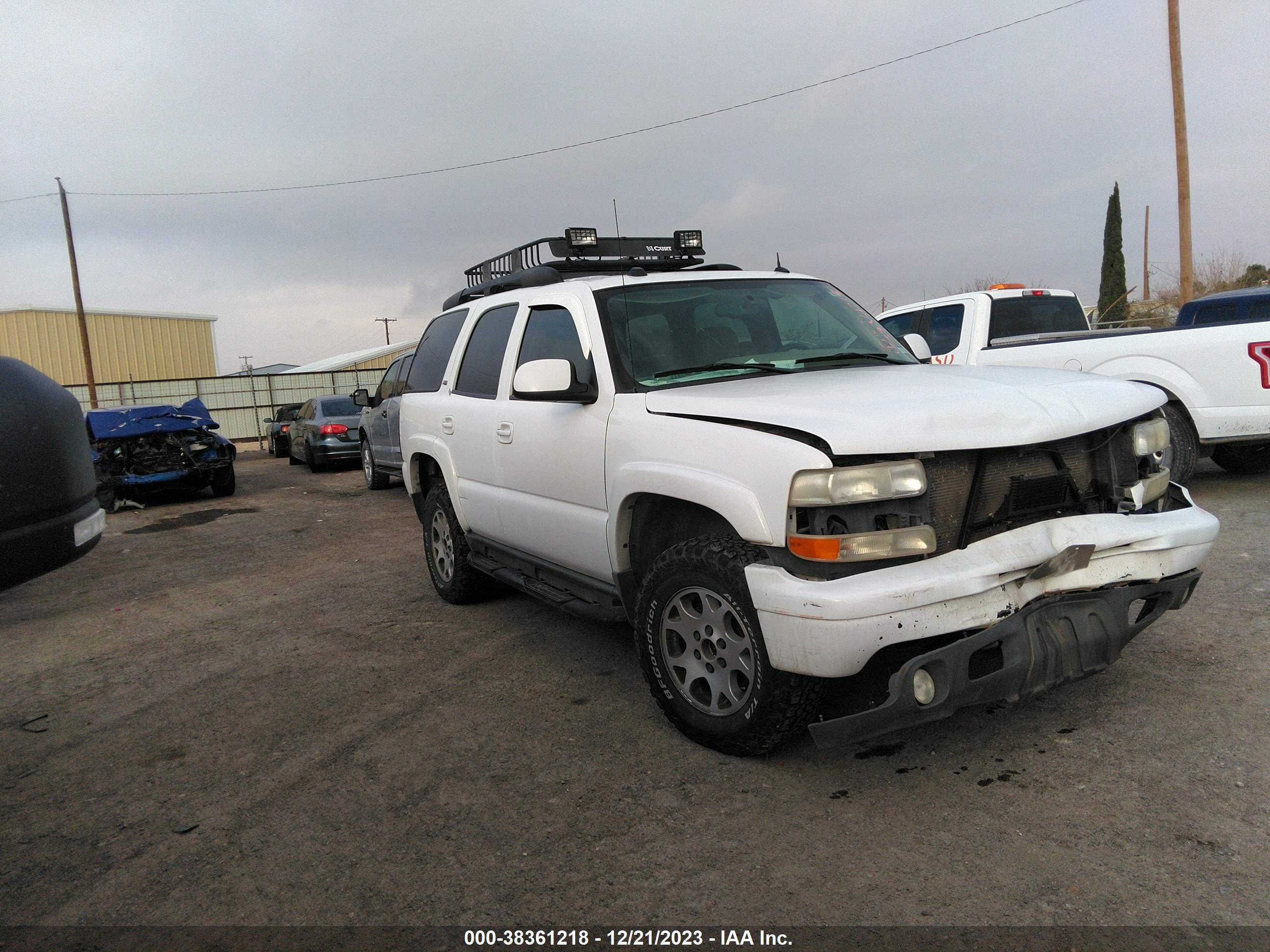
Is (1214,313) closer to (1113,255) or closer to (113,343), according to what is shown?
(1113,255)

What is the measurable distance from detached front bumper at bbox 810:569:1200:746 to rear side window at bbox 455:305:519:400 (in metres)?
2.95

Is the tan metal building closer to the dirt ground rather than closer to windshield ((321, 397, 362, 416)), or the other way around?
windshield ((321, 397, 362, 416))

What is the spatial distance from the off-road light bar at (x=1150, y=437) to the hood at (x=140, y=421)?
12.4m

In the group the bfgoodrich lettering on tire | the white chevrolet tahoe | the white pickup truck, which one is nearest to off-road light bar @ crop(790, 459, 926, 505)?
the white chevrolet tahoe

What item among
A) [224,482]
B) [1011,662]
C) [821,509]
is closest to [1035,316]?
[1011,662]

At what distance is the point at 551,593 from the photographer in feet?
Answer: 14.8

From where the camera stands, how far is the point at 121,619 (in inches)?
252

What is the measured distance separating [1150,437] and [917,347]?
154cm

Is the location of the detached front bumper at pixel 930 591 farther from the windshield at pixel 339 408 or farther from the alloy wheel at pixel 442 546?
the windshield at pixel 339 408

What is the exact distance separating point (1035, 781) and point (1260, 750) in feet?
2.77

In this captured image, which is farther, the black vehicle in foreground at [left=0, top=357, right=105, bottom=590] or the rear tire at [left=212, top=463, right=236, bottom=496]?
the rear tire at [left=212, top=463, right=236, bottom=496]

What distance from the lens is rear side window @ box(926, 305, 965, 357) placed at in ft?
28.2

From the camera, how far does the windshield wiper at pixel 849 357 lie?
4051 millimetres

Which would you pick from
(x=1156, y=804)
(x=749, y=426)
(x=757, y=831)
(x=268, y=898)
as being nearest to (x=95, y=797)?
(x=268, y=898)
